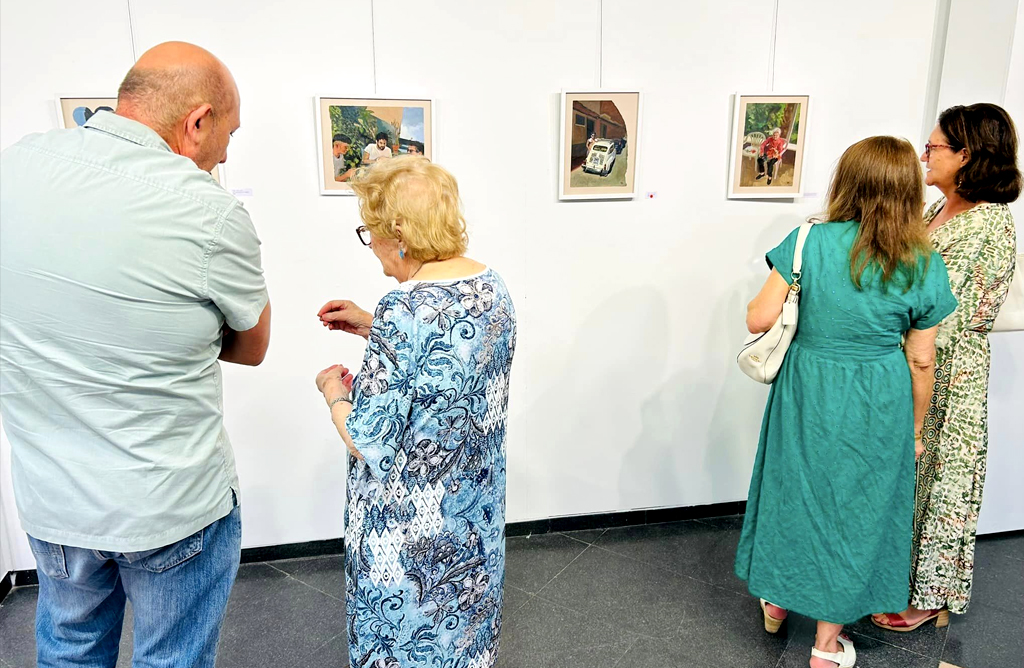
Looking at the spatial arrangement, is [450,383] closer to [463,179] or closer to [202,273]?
[202,273]

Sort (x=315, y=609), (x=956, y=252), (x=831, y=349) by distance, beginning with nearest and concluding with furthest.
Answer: (x=831, y=349), (x=956, y=252), (x=315, y=609)

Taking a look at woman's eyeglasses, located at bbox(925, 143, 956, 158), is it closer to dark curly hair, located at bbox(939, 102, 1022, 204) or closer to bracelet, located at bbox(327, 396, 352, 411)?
dark curly hair, located at bbox(939, 102, 1022, 204)

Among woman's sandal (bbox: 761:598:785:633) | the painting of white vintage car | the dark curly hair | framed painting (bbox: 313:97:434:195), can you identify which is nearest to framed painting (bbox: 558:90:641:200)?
the painting of white vintage car

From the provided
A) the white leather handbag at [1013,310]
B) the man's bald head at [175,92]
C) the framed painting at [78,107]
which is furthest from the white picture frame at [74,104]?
the white leather handbag at [1013,310]

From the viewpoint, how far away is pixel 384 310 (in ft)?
4.85

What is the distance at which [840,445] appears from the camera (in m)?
2.23

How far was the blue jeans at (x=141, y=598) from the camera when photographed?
4.88 ft

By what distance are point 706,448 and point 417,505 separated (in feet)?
6.97

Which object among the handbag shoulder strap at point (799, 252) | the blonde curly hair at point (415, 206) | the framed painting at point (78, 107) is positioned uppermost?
the framed painting at point (78, 107)

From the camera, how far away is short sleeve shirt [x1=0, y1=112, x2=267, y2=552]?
4.25 ft

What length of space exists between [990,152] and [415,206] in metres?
1.94

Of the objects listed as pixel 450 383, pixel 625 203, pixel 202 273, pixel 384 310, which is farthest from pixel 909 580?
pixel 202 273

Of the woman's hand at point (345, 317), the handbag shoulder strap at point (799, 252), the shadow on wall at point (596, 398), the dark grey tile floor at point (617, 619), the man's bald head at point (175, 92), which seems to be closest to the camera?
the man's bald head at point (175, 92)

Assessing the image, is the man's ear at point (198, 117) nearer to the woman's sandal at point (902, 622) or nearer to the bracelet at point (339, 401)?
the bracelet at point (339, 401)
